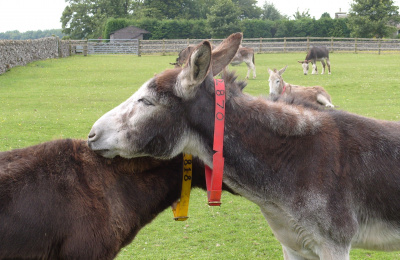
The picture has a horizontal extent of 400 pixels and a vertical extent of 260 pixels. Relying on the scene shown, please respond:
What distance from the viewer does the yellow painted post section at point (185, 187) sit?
13.0ft

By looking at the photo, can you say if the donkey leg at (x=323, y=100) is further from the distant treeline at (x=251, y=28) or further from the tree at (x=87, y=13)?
the tree at (x=87, y=13)

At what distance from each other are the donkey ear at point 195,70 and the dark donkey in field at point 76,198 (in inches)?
34.1

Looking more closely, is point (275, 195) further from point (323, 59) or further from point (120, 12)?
point (120, 12)

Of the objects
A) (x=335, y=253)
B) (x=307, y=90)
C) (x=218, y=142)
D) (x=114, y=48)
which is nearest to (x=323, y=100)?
(x=307, y=90)

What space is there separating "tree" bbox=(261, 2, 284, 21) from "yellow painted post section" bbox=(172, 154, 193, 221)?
4943 inches

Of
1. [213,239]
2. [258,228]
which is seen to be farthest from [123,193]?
[258,228]

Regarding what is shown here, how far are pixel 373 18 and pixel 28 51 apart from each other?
54.2 metres

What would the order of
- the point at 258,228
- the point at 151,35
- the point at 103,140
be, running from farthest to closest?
1. the point at 151,35
2. the point at 258,228
3. the point at 103,140

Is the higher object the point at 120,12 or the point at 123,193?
the point at 120,12

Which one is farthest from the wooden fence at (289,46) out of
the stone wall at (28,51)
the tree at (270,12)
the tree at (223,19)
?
the tree at (270,12)

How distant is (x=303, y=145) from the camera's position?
3691mm

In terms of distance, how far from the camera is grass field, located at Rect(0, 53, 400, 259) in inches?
239

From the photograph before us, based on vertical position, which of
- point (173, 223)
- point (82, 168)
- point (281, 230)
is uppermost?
point (82, 168)

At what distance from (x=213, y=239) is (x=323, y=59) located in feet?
95.6
